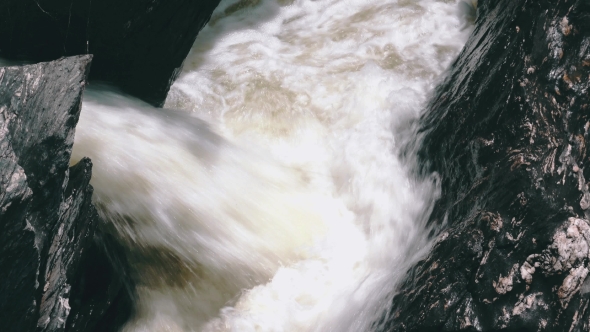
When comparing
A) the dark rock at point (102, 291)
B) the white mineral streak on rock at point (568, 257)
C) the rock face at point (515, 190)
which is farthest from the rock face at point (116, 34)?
the white mineral streak on rock at point (568, 257)

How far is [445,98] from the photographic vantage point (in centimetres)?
543

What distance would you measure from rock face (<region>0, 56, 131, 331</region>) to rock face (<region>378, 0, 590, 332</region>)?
1898mm

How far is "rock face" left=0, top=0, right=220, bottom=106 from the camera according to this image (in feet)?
16.5

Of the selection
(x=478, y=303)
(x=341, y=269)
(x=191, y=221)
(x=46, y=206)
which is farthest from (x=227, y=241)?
(x=478, y=303)

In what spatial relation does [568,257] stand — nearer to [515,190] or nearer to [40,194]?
[515,190]

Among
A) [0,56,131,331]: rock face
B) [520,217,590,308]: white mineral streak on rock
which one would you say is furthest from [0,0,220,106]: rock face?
[520,217,590,308]: white mineral streak on rock

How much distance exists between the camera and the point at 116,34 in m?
5.34

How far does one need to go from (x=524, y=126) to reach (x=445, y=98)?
136 cm

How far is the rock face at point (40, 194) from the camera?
10.2 feet

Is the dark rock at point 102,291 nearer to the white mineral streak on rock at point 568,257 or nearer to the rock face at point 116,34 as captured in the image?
the rock face at point 116,34

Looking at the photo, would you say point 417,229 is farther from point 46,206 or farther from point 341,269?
point 46,206

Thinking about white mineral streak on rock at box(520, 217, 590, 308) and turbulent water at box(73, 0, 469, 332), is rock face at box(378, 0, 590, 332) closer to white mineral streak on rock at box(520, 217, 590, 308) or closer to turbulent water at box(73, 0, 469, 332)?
white mineral streak on rock at box(520, 217, 590, 308)

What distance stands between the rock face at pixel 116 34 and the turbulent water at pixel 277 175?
250 millimetres

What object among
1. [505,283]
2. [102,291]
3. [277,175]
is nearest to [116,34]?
[277,175]
